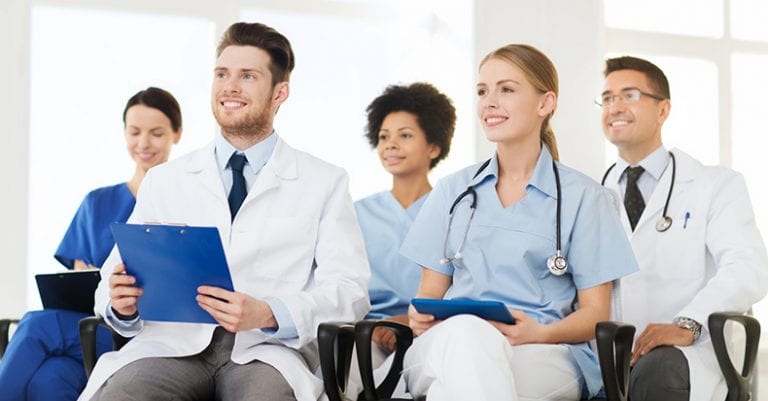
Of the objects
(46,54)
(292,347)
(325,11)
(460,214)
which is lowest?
(292,347)

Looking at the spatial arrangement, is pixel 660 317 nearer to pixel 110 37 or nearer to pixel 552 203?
pixel 552 203

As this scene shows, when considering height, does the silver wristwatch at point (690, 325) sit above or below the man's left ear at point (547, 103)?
below

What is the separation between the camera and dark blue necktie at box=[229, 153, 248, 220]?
102 inches

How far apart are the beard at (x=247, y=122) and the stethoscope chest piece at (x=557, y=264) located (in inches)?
33.3

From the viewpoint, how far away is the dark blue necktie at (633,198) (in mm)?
3199

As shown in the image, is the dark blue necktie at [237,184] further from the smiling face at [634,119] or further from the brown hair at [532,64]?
the smiling face at [634,119]

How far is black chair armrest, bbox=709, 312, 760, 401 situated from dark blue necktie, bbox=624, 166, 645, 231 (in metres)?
0.58

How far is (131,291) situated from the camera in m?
2.29

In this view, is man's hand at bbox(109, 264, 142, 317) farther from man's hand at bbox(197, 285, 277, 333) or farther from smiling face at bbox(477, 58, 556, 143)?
smiling face at bbox(477, 58, 556, 143)

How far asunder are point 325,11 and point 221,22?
57cm

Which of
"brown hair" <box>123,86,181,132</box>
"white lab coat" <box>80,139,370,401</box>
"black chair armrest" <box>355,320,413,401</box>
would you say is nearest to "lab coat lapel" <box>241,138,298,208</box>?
"white lab coat" <box>80,139,370,401</box>

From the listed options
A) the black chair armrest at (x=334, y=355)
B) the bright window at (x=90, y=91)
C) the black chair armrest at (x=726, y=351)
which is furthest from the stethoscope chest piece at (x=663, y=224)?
the bright window at (x=90, y=91)

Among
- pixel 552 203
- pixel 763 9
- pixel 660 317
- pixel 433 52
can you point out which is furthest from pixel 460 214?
pixel 763 9

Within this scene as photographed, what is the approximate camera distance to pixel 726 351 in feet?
8.70
